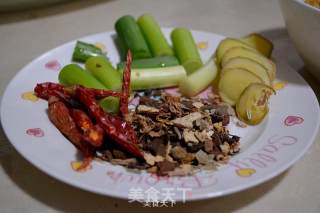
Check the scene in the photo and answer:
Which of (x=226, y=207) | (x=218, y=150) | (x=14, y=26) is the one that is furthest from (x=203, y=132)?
(x=14, y=26)

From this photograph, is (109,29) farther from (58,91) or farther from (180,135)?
(180,135)

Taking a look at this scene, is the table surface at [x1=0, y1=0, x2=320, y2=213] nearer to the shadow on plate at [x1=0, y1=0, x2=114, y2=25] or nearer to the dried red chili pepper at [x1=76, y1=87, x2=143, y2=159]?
the shadow on plate at [x1=0, y1=0, x2=114, y2=25]

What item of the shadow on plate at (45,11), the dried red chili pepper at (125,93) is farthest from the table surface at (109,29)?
the dried red chili pepper at (125,93)

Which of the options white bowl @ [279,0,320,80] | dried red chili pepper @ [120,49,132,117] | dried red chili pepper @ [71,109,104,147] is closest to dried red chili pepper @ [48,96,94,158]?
dried red chili pepper @ [71,109,104,147]

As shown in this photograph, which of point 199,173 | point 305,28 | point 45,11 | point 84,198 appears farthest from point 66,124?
point 45,11

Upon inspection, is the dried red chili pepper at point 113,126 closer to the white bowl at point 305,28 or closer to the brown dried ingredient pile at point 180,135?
the brown dried ingredient pile at point 180,135
